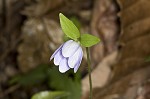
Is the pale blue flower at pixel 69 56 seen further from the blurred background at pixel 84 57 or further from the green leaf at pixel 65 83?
the green leaf at pixel 65 83

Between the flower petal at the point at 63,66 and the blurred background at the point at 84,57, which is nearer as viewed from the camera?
the flower petal at the point at 63,66

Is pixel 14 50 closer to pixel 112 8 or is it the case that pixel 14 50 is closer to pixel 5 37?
pixel 5 37

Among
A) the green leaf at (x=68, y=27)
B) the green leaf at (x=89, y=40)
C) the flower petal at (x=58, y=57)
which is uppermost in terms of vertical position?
the green leaf at (x=68, y=27)

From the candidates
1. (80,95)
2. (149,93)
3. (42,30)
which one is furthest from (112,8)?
(149,93)

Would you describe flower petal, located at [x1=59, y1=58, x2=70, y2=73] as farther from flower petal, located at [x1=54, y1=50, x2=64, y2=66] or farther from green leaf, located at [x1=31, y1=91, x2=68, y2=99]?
green leaf, located at [x1=31, y1=91, x2=68, y2=99]

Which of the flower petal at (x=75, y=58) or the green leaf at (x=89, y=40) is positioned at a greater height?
the green leaf at (x=89, y=40)

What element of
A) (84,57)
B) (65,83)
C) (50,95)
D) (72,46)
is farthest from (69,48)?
(84,57)

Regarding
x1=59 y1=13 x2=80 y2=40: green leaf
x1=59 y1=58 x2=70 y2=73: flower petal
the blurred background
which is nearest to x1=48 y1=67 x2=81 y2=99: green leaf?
the blurred background

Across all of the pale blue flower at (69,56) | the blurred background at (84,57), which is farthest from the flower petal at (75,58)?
the blurred background at (84,57)
